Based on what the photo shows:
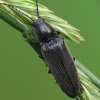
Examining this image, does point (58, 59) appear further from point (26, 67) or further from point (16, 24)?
point (26, 67)

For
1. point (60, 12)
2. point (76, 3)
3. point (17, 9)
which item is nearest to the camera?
point (17, 9)

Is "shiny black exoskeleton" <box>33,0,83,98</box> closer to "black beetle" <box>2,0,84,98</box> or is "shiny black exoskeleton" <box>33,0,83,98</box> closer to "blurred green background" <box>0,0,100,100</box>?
"black beetle" <box>2,0,84,98</box>

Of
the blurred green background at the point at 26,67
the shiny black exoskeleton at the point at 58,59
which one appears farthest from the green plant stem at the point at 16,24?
the blurred green background at the point at 26,67

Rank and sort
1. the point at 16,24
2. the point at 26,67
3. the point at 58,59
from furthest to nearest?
the point at 26,67 → the point at 58,59 → the point at 16,24

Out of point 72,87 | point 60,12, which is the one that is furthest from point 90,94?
point 60,12

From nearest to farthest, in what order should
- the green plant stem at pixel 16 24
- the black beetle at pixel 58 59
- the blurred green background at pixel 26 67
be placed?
the green plant stem at pixel 16 24, the black beetle at pixel 58 59, the blurred green background at pixel 26 67

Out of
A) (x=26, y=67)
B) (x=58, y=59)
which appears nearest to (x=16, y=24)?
(x=58, y=59)

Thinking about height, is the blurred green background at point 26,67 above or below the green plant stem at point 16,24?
above

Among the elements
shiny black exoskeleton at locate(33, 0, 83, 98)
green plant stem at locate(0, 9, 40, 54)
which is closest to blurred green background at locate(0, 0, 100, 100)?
shiny black exoskeleton at locate(33, 0, 83, 98)

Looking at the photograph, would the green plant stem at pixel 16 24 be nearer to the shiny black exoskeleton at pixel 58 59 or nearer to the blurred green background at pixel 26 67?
the shiny black exoskeleton at pixel 58 59

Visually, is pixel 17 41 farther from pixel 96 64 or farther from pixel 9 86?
pixel 96 64

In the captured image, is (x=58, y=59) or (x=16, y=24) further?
(x=58, y=59)
